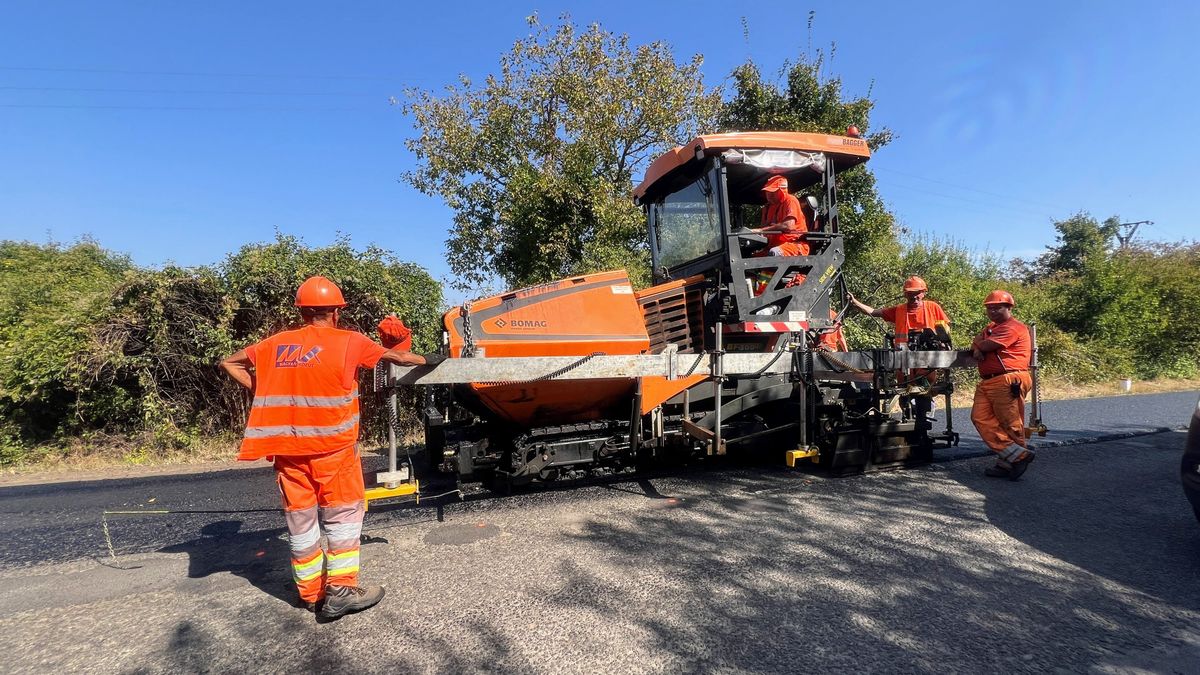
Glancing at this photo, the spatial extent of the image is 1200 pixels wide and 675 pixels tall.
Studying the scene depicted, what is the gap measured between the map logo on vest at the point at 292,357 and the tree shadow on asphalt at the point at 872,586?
5.47 feet

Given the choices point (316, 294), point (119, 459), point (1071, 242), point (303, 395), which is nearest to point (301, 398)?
point (303, 395)

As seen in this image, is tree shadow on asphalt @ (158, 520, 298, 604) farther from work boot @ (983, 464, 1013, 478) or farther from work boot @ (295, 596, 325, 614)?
work boot @ (983, 464, 1013, 478)

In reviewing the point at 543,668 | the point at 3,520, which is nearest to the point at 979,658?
the point at 543,668

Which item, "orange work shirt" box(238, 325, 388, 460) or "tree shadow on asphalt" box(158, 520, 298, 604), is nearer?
"orange work shirt" box(238, 325, 388, 460)

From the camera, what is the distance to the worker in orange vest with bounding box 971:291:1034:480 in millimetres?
4848

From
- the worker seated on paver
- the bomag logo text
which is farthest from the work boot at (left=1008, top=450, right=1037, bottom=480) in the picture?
the bomag logo text

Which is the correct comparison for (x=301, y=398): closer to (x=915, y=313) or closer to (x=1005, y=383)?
(x=1005, y=383)

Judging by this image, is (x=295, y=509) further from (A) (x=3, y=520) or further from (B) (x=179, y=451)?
(B) (x=179, y=451)

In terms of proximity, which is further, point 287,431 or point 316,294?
point 316,294

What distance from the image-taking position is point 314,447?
9.09 feet

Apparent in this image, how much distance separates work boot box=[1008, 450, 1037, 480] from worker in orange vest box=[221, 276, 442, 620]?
493cm

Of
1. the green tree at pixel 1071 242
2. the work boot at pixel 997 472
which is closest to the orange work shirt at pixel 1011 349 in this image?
the work boot at pixel 997 472

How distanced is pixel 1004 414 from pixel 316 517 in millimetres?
5290

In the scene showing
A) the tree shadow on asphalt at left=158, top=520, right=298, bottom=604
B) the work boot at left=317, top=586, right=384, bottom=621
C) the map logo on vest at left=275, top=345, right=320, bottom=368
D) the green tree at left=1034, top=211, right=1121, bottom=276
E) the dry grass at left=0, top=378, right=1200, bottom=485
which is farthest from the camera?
the green tree at left=1034, top=211, right=1121, bottom=276
